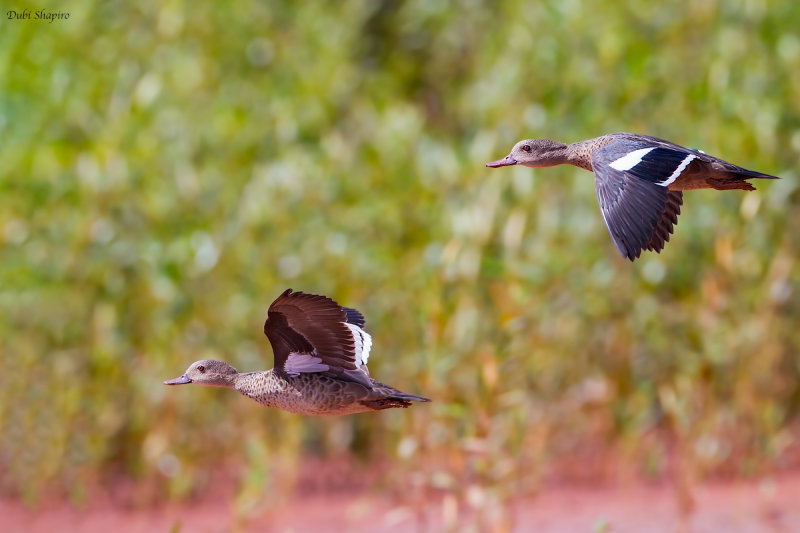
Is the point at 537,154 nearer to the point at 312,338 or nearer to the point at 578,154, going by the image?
the point at 578,154

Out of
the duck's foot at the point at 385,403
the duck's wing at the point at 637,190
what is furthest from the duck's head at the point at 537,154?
the duck's foot at the point at 385,403

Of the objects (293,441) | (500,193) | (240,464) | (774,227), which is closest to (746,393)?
(774,227)

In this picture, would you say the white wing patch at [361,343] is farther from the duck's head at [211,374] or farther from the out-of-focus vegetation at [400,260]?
the out-of-focus vegetation at [400,260]

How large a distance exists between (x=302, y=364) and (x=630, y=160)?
752mm

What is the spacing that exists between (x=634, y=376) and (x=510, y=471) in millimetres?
1502

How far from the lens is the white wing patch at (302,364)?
7.62 feet

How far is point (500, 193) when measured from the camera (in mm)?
4426

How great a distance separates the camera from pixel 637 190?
2227 millimetres

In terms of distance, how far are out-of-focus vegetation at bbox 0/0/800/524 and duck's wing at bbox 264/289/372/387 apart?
6.65 feet

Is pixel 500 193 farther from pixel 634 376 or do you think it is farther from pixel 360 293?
pixel 634 376

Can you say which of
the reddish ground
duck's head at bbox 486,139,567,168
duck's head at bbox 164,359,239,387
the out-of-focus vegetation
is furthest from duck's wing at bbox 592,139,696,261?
the reddish ground

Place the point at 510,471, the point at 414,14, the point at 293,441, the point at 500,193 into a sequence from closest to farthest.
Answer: the point at 510,471, the point at 500,193, the point at 293,441, the point at 414,14

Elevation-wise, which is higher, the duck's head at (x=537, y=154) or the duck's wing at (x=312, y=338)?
the duck's head at (x=537, y=154)

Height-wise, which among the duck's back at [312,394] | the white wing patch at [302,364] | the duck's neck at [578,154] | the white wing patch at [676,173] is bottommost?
the duck's back at [312,394]
